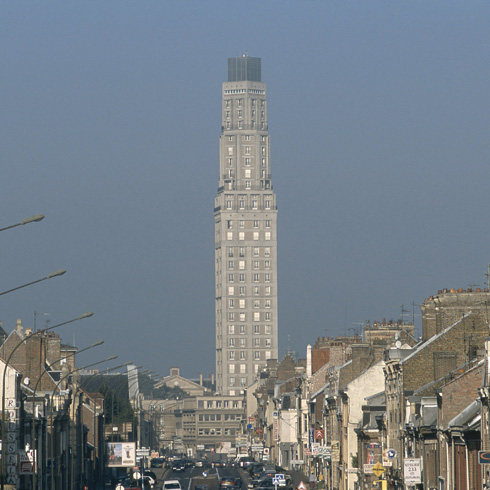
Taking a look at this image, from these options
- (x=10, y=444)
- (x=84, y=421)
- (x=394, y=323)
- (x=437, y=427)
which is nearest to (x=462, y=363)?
(x=437, y=427)

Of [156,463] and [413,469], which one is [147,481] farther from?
[413,469]

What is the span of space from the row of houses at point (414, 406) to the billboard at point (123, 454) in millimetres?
13710

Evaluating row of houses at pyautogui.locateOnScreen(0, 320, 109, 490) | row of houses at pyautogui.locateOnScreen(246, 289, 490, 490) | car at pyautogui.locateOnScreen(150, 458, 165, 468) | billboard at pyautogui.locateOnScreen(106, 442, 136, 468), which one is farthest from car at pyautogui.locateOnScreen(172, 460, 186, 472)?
billboard at pyautogui.locateOnScreen(106, 442, 136, 468)

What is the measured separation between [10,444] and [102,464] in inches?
2418

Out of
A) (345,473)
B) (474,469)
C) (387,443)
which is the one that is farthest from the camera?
(345,473)

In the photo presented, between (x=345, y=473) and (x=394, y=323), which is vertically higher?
→ (x=394, y=323)

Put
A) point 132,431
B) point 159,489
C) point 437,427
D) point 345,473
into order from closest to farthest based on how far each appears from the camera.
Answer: point 437,427
point 345,473
point 159,489
point 132,431

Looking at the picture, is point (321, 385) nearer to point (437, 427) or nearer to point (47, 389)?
point (47, 389)

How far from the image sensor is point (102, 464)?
13175 cm

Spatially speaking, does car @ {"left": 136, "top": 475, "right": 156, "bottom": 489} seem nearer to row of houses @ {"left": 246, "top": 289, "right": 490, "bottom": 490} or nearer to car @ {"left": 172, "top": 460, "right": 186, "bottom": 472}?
row of houses @ {"left": 246, "top": 289, "right": 490, "bottom": 490}

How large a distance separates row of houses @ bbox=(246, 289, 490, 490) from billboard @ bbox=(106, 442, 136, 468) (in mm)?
13710

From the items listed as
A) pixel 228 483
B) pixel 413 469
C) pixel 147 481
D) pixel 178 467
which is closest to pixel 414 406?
pixel 413 469

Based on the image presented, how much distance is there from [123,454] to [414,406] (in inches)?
1776

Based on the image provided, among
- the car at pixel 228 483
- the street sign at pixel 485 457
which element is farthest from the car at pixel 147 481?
the street sign at pixel 485 457
